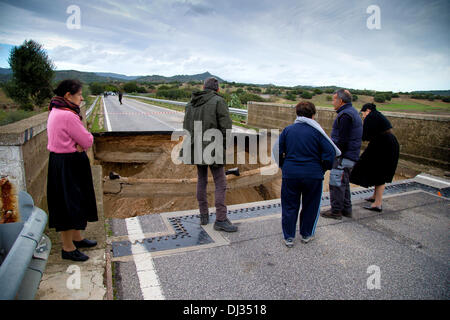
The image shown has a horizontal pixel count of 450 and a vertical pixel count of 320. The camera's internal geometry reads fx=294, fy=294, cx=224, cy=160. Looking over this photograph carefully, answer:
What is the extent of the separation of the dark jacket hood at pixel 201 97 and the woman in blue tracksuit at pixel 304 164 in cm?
111

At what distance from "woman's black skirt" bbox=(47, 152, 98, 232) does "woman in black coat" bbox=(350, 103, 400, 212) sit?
4341 millimetres

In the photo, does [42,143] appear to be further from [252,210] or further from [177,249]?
[252,210]

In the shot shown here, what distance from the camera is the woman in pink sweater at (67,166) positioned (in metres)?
2.88

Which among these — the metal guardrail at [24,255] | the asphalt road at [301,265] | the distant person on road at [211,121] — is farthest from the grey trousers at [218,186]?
the metal guardrail at [24,255]

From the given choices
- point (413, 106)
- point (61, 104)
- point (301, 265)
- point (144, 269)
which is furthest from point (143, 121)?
point (413, 106)

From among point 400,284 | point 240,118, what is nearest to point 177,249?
point 400,284

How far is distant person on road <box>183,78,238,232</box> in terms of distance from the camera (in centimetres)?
392

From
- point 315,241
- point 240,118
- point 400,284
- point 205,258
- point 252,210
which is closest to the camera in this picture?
point 400,284

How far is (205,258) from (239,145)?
9.24 meters

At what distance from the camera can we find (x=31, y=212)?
8.70 ft

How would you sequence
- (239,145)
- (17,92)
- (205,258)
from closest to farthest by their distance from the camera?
(205,258) < (239,145) < (17,92)

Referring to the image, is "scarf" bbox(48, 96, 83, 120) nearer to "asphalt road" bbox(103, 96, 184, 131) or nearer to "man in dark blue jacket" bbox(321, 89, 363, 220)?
"man in dark blue jacket" bbox(321, 89, 363, 220)

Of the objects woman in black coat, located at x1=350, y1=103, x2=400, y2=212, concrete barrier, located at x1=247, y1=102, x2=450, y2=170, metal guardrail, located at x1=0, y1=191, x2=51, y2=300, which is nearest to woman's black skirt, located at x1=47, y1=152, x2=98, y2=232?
metal guardrail, located at x1=0, y1=191, x2=51, y2=300

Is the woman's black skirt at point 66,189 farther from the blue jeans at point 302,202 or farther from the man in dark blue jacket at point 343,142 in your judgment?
the man in dark blue jacket at point 343,142
